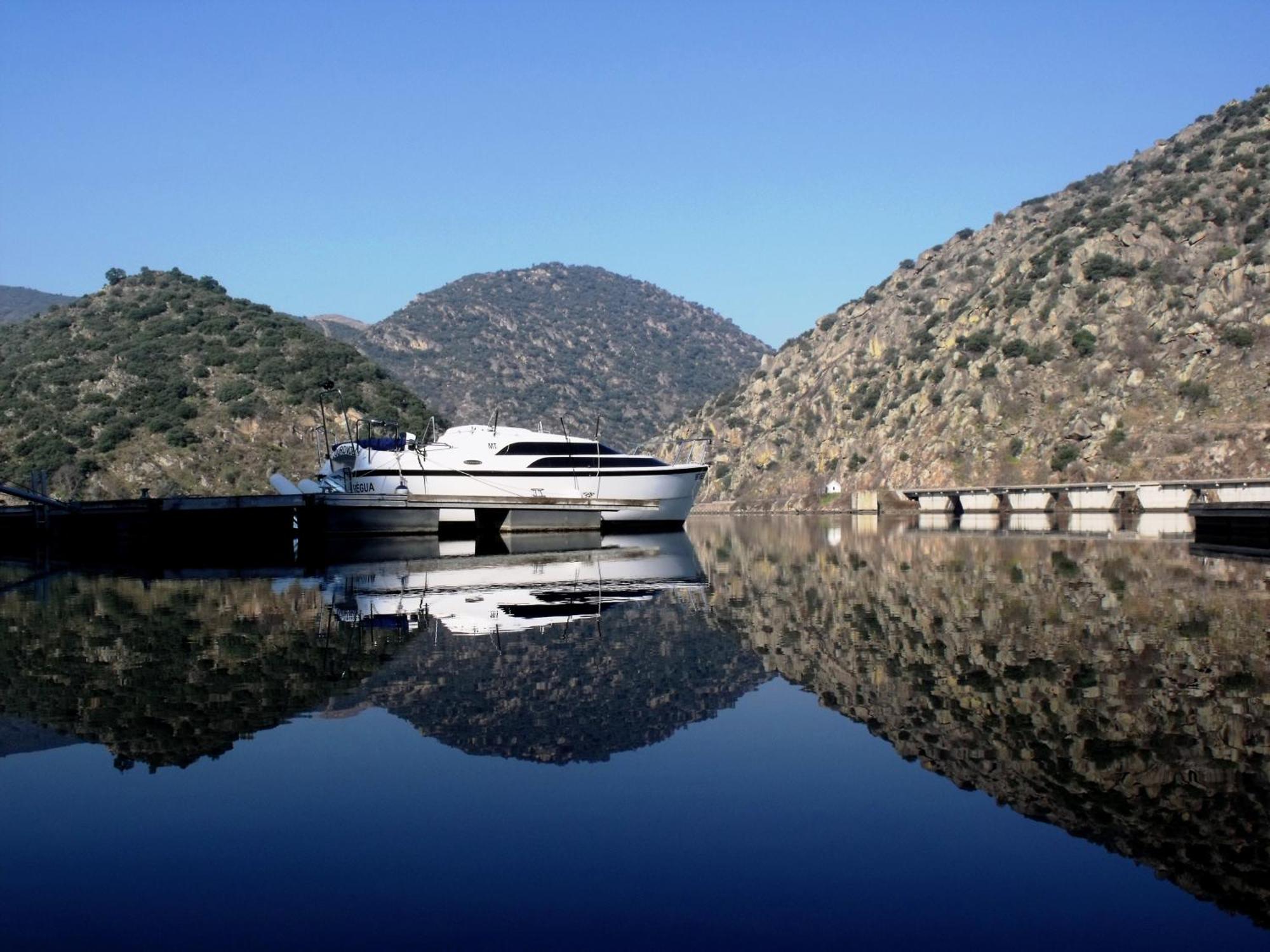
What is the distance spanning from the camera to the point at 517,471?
58781mm

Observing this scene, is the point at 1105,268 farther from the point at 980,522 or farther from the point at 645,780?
the point at 645,780

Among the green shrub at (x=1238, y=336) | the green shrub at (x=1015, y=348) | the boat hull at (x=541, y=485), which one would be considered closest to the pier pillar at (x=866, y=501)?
the green shrub at (x=1015, y=348)

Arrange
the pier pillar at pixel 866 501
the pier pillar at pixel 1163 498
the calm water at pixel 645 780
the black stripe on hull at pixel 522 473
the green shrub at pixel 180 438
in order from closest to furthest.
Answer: the calm water at pixel 645 780 → the black stripe on hull at pixel 522 473 → the pier pillar at pixel 1163 498 → the green shrub at pixel 180 438 → the pier pillar at pixel 866 501

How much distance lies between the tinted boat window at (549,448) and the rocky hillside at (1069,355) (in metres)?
45.7

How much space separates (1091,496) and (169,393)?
238ft

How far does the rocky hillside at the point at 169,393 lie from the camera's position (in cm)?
9056

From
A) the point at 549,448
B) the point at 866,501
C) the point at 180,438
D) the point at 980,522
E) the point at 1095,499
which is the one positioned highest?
the point at 180,438

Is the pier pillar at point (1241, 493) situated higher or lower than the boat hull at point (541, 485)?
lower

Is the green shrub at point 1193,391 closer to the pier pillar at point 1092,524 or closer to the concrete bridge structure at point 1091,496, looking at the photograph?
the concrete bridge structure at point 1091,496

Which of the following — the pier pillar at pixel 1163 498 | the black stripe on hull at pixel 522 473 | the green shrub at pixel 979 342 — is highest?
the green shrub at pixel 979 342

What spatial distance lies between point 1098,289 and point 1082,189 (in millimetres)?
42687

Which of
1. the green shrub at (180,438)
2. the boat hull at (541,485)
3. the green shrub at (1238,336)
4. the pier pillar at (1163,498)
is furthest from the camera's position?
the green shrub at (180,438)

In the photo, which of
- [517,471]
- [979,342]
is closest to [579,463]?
[517,471]

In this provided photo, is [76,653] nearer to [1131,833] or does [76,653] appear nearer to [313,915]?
[313,915]
